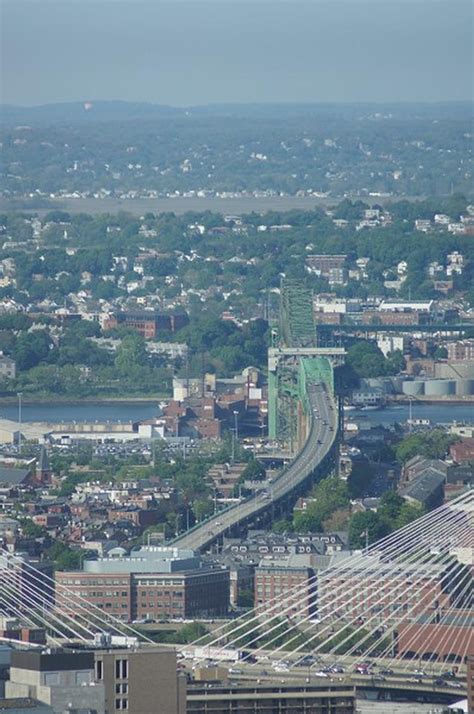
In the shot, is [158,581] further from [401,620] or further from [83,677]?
[83,677]

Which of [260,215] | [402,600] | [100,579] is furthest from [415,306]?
[402,600]

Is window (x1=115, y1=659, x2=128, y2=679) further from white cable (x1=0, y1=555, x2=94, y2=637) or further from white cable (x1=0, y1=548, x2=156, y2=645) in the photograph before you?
white cable (x1=0, y1=555, x2=94, y2=637)

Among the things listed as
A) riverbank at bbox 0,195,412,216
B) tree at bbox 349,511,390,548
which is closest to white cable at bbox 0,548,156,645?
tree at bbox 349,511,390,548

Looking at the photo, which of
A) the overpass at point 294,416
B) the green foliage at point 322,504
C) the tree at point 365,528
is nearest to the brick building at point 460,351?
the overpass at point 294,416

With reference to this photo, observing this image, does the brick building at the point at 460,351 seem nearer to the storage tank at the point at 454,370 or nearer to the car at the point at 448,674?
the storage tank at the point at 454,370

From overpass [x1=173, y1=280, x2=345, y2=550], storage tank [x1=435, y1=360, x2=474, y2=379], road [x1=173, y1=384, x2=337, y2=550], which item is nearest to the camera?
road [x1=173, y1=384, x2=337, y2=550]

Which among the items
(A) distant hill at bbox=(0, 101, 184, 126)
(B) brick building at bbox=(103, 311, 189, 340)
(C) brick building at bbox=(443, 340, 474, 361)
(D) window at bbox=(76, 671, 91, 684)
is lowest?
(A) distant hill at bbox=(0, 101, 184, 126)

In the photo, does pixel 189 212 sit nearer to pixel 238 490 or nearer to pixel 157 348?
pixel 157 348
